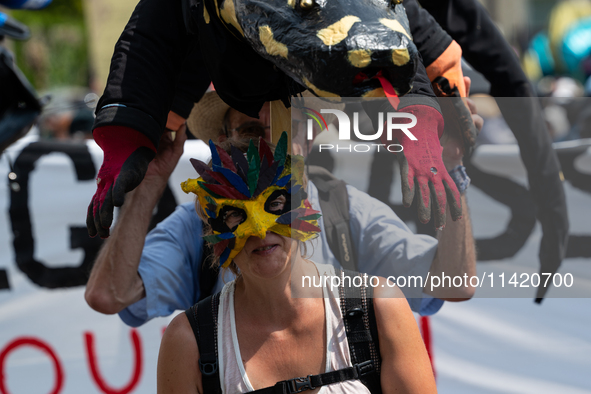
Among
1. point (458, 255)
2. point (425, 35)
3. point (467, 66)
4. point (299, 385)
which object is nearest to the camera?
point (425, 35)

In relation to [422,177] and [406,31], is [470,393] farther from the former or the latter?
[406,31]

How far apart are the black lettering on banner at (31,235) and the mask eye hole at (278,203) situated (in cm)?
154

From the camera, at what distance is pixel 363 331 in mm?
1431

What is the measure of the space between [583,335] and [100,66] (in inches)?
165

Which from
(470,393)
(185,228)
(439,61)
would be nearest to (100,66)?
(185,228)

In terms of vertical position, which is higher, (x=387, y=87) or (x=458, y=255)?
(x=387, y=87)

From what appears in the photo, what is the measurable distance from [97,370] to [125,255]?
3.06ft

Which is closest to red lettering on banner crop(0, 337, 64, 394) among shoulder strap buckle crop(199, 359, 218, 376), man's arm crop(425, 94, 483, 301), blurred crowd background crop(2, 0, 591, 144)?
blurred crowd background crop(2, 0, 591, 144)

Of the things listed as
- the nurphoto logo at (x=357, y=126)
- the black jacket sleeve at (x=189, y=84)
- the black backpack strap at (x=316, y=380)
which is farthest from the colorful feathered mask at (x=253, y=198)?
the black backpack strap at (x=316, y=380)

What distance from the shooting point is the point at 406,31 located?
993 mm

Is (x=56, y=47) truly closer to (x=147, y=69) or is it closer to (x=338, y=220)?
(x=338, y=220)

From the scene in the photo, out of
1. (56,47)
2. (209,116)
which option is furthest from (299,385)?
(56,47)

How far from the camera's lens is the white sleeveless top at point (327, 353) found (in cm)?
140

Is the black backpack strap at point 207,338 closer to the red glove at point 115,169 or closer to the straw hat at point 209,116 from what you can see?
the red glove at point 115,169
